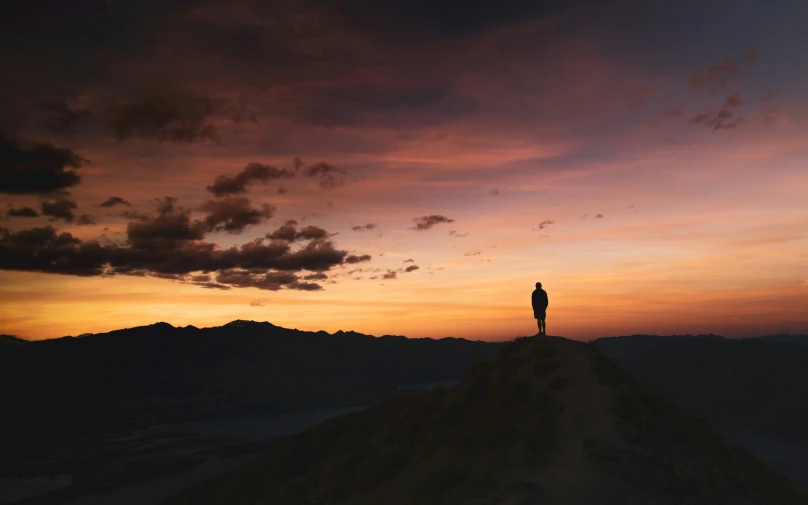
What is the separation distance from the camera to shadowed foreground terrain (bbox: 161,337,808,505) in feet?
90.9

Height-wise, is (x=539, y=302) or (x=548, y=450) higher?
(x=539, y=302)

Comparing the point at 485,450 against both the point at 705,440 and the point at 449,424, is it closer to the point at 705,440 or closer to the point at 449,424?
the point at 449,424

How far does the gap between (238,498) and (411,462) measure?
247ft

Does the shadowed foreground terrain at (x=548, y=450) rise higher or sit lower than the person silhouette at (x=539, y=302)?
lower

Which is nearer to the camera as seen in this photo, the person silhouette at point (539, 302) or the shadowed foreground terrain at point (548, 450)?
the shadowed foreground terrain at point (548, 450)

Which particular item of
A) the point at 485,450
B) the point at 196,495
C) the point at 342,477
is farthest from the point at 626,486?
the point at 196,495

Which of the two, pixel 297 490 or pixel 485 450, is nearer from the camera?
pixel 485 450

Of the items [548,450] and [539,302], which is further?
[539,302]

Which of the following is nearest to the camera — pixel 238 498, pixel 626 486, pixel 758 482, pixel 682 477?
pixel 626 486

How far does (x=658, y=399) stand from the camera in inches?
1521

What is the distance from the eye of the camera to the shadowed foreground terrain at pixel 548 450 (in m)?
27.7

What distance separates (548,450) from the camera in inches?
1230

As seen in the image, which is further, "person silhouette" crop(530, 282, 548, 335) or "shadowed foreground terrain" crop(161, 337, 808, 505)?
"person silhouette" crop(530, 282, 548, 335)

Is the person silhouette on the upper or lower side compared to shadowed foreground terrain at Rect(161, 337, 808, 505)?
upper
